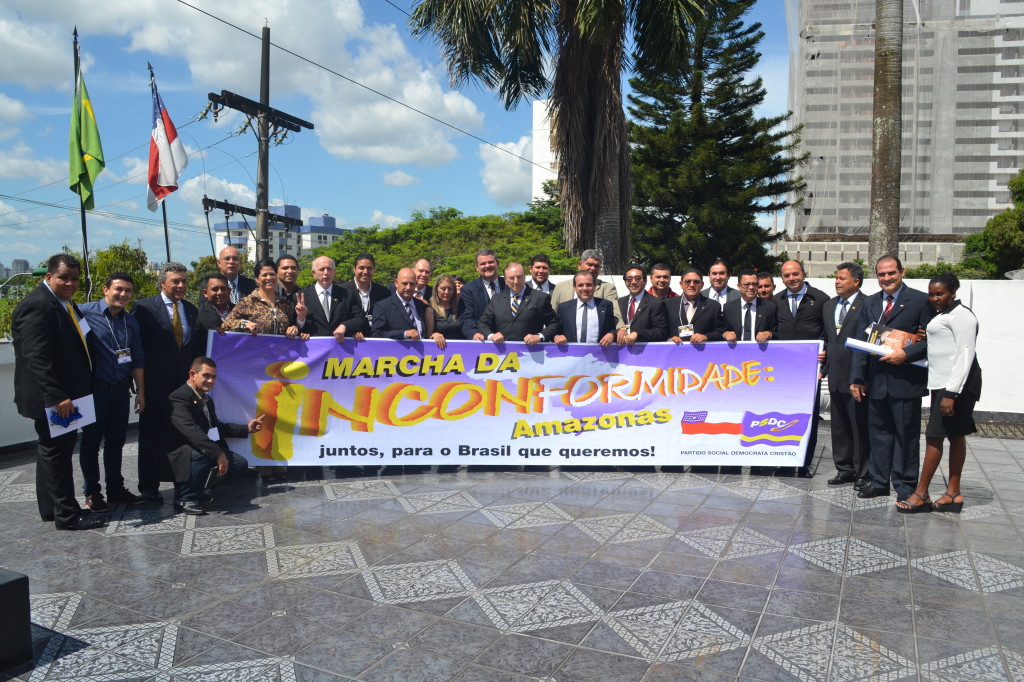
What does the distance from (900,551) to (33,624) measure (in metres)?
5.02

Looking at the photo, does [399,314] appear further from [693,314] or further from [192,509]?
[693,314]

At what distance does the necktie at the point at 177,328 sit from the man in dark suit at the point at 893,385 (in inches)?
219

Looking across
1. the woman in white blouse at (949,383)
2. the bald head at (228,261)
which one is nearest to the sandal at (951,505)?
the woman in white blouse at (949,383)

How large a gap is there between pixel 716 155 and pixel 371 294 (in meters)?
27.4

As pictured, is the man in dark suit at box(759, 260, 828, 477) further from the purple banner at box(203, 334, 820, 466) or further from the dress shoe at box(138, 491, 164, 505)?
the dress shoe at box(138, 491, 164, 505)

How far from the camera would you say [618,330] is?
6871mm

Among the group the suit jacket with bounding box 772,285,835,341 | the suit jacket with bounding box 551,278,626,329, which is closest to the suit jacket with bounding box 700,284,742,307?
the suit jacket with bounding box 772,285,835,341

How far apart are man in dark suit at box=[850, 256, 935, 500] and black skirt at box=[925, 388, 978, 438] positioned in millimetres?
235

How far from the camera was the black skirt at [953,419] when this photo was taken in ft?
17.9

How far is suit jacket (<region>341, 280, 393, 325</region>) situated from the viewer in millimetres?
7012

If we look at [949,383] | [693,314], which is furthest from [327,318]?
[949,383]

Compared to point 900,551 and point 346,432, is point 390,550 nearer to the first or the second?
point 346,432

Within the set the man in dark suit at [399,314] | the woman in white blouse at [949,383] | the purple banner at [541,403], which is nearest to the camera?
the woman in white blouse at [949,383]

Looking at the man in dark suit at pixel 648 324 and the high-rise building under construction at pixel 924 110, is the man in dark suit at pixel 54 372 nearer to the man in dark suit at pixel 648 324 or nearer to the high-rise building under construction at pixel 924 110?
the man in dark suit at pixel 648 324
